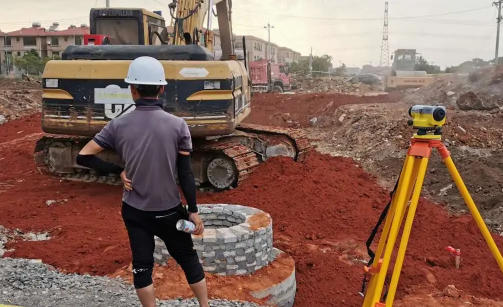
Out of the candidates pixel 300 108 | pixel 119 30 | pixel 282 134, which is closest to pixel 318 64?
pixel 300 108

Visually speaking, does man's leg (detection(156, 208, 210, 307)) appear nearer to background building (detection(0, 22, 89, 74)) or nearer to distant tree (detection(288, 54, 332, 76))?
distant tree (detection(288, 54, 332, 76))

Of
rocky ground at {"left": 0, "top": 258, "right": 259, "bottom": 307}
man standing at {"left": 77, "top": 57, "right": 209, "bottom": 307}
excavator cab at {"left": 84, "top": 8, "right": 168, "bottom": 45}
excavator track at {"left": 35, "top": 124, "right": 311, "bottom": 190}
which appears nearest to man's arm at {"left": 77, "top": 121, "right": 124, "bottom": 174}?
man standing at {"left": 77, "top": 57, "right": 209, "bottom": 307}

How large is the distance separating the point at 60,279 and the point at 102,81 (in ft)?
13.2

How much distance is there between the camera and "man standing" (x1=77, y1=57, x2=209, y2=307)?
337cm

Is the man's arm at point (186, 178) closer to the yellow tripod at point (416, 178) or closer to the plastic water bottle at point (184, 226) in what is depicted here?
the plastic water bottle at point (184, 226)

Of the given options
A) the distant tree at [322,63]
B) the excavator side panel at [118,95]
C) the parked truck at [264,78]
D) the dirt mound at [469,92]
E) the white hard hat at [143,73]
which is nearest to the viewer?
the white hard hat at [143,73]

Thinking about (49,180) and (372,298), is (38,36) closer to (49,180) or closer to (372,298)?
(49,180)

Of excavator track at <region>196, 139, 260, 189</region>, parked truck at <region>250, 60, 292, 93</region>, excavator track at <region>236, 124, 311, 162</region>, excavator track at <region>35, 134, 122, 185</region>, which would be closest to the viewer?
excavator track at <region>196, 139, 260, 189</region>

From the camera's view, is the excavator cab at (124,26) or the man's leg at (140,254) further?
the excavator cab at (124,26)

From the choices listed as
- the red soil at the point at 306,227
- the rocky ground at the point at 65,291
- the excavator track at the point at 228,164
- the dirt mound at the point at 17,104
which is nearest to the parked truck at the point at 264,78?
the dirt mound at the point at 17,104

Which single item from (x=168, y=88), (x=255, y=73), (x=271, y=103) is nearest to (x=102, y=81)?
(x=168, y=88)

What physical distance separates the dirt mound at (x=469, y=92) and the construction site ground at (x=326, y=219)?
4537 millimetres

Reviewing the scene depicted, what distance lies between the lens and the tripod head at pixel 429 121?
3.23m

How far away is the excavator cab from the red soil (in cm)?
262
